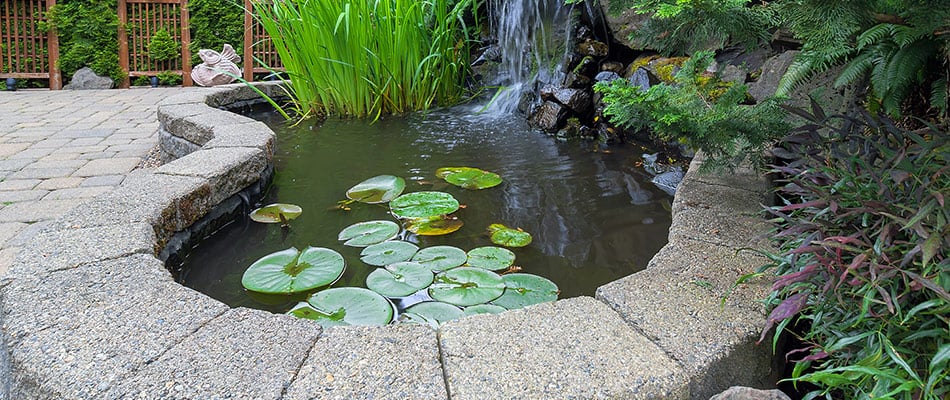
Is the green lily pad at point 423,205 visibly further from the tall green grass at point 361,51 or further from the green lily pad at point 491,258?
the tall green grass at point 361,51

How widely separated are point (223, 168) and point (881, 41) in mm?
1947

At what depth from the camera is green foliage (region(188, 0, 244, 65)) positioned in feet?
22.1

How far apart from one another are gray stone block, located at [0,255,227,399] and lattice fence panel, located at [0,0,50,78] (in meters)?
6.47

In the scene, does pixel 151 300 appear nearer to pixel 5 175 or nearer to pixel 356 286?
pixel 356 286

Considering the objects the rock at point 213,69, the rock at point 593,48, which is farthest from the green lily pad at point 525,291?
the rock at point 213,69

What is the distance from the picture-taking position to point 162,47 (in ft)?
21.6

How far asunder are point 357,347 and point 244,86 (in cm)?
387

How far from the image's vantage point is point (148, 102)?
5.01 m

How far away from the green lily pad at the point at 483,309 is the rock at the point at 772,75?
4.18ft

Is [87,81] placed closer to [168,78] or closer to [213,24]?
[168,78]

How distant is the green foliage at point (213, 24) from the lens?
266 inches

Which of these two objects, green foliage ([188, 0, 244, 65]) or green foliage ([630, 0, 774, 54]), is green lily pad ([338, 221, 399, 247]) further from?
green foliage ([188, 0, 244, 65])

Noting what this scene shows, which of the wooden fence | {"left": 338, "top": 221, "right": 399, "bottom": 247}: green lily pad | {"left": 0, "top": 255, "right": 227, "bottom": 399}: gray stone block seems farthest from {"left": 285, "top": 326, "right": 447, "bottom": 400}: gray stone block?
the wooden fence

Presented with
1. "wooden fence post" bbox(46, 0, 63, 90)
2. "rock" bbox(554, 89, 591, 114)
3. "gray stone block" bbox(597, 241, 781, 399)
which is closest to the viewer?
"gray stone block" bbox(597, 241, 781, 399)
